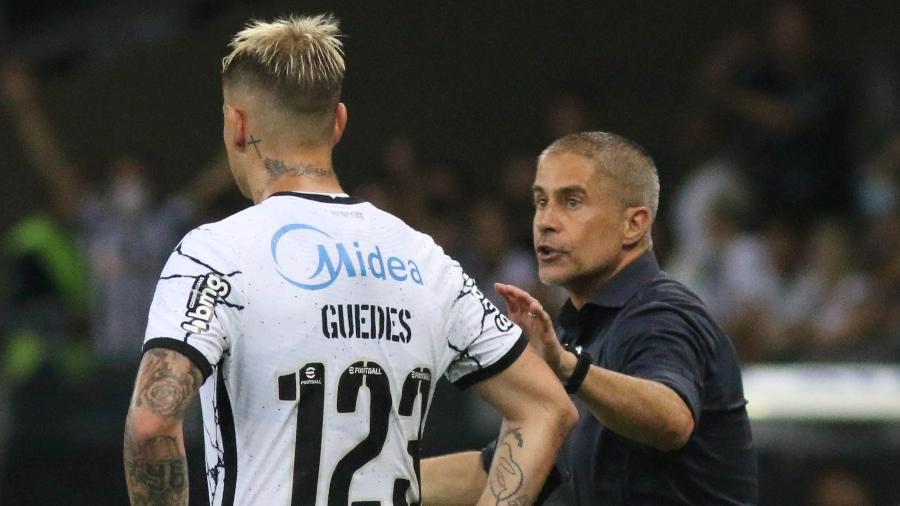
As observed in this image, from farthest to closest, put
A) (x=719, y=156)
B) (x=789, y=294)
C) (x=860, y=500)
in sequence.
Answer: (x=719, y=156)
(x=789, y=294)
(x=860, y=500)

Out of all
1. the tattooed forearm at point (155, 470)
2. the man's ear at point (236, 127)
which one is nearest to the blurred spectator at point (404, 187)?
the man's ear at point (236, 127)

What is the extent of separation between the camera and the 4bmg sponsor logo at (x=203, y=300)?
3.72 metres

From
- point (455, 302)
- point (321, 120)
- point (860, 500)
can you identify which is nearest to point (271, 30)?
point (321, 120)

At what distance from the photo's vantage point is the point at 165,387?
3.67 meters

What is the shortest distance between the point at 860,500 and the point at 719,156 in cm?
287

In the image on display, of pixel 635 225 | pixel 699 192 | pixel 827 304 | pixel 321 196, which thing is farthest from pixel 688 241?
pixel 321 196

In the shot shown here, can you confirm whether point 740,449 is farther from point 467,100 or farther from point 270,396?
point 467,100

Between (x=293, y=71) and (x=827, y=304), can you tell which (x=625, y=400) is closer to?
(x=293, y=71)

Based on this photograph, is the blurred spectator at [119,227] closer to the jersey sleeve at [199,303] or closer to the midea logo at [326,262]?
the midea logo at [326,262]

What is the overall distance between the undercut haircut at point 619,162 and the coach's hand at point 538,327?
979 millimetres

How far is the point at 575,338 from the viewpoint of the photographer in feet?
16.9

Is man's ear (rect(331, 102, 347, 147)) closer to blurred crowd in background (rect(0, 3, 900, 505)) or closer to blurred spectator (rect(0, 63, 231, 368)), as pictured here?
blurred crowd in background (rect(0, 3, 900, 505))

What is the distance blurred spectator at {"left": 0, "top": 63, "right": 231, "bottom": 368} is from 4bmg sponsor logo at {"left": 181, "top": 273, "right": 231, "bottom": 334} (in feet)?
25.0

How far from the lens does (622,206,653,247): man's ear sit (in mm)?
5152
